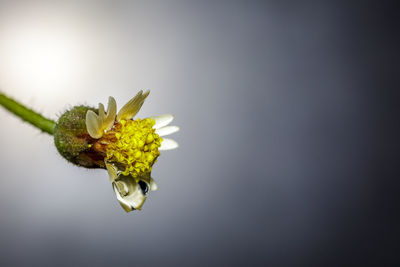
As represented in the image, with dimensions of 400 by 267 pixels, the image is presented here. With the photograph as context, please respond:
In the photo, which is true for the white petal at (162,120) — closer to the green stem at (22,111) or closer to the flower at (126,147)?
the flower at (126,147)

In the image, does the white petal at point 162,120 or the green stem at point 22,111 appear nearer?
the green stem at point 22,111

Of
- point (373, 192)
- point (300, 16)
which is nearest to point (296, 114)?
point (300, 16)

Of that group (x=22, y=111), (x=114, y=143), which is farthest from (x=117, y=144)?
(x=22, y=111)

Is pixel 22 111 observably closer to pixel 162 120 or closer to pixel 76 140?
pixel 76 140

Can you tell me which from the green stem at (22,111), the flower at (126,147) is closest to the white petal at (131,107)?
the flower at (126,147)

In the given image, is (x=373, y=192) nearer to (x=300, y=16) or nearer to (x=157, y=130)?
(x=300, y=16)

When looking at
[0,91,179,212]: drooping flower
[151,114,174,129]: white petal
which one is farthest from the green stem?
[151,114,174,129]: white petal

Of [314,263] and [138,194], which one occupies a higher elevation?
[314,263]
